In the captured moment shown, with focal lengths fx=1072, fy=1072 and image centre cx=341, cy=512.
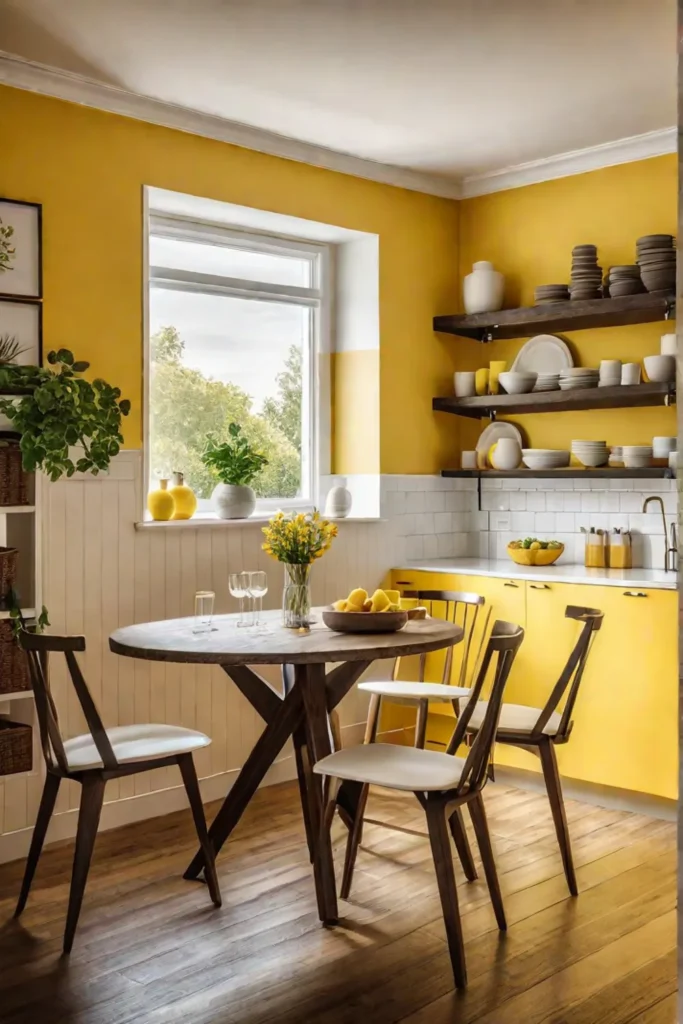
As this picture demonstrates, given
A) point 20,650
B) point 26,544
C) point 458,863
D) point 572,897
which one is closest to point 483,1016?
point 572,897

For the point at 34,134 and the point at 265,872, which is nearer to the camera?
the point at 265,872

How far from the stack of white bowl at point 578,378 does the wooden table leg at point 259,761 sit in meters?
2.30

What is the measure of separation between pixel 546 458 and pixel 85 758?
280 centimetres

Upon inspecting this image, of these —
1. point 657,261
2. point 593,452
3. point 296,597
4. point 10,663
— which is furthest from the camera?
point 593,452

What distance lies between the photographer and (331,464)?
5645 millimetres

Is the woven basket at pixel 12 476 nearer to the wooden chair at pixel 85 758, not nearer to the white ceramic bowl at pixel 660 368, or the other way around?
the wooden chair at pixel 85 758

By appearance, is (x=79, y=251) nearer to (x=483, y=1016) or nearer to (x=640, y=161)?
(x=640, y=161)

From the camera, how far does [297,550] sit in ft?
12.1

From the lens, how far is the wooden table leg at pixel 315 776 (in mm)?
3307

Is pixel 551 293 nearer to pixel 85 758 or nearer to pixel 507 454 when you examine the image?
pixel 507 454

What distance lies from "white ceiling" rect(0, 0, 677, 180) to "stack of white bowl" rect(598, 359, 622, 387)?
3.41ft

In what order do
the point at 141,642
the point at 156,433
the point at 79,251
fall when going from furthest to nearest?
1. the point at 156,433
2. the point at 79,251
3. the point at 141,642

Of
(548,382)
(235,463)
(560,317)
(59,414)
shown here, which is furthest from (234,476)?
(560,317)

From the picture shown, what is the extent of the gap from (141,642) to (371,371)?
2502 mm
